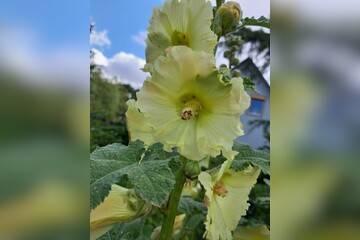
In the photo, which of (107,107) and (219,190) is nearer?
(219,190)

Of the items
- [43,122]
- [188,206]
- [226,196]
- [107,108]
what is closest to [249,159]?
[226,196]

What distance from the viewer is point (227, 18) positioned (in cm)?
43

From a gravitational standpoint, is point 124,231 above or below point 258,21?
below

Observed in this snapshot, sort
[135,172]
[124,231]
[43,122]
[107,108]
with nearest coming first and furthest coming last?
1. [43,122]
2. [135,172]
3. [124,231]
4. [107,108]

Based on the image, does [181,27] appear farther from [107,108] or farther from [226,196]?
[107,108]

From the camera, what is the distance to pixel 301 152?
20 centimetres

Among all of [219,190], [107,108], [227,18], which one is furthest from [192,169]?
[107,108]

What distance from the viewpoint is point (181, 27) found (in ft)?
1.39

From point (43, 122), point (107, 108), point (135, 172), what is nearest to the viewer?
point (43, 122)

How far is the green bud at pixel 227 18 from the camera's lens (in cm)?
43

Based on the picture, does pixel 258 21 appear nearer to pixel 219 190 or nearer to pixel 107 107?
pixel 219 190

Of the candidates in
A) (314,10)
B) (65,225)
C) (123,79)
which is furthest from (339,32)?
(123,79)

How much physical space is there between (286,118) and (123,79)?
411 centimetres

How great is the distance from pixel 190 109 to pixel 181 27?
8 cm
